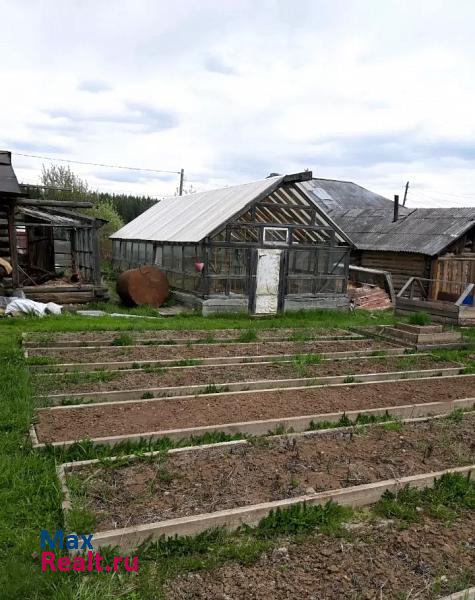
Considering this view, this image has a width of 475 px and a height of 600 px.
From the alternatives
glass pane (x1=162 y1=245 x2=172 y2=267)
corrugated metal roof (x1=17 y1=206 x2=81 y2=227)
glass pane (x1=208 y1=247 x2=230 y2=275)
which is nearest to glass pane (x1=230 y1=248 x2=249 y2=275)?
glass pane (x1=208 y1=247 x2=230 y2=275)

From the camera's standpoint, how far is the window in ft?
47.8

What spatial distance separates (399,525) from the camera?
12.1 feet

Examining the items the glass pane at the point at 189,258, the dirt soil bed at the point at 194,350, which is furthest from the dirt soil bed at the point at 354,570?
the glass pane at the point at 189,258

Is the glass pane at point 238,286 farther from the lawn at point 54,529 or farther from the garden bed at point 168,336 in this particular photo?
the lawn at point 54,529

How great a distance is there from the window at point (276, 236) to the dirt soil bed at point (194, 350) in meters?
5.12

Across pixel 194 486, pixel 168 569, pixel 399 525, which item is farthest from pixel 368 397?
pixel 168 569

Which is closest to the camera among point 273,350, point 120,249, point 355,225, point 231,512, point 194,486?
point 231,512

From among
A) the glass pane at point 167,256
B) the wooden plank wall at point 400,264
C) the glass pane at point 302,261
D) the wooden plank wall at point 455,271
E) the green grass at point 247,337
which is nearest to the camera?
the green grass at point 247,337

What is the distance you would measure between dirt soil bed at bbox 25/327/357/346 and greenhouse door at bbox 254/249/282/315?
2.54m

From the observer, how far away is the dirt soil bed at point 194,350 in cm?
827

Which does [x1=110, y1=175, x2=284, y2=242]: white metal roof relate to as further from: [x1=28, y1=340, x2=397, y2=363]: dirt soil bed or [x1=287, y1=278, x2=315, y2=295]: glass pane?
[x1=28, y1=340, x2=397, y2=363]: dirt soil bed

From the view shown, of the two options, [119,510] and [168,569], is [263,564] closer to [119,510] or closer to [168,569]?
[168,569]

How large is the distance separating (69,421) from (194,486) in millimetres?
1966

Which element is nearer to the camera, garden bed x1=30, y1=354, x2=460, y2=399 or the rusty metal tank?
garden bed x1=30, y1=354, x2=460, y2=399
